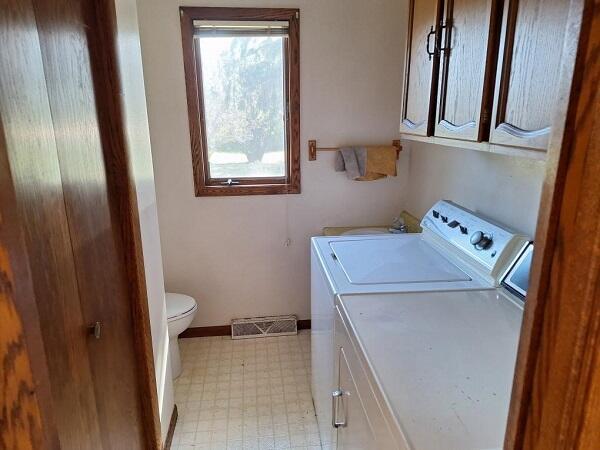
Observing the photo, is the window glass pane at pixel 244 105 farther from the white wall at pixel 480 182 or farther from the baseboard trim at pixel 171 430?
the baseboard trim at pixel 171 430

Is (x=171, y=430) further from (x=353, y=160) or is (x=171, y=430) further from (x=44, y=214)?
(x=353, y=160)

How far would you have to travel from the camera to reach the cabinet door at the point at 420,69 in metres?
1.64

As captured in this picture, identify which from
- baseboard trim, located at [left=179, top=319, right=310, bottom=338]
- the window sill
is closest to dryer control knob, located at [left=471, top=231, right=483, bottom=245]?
the window sill

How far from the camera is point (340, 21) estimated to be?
251 centimetres

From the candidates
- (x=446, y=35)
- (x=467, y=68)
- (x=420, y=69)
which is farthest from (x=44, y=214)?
(x=420, y=69)

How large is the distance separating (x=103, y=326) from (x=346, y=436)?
2.81 ft

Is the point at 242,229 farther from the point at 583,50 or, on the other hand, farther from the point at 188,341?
the point at 583,50

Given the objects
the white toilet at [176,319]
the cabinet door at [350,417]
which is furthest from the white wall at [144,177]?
the cabinet door at [350,417]

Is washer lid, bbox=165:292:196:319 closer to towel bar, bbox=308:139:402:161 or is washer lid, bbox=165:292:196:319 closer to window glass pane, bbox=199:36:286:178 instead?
window glass pane, bbox=199:36:286:178

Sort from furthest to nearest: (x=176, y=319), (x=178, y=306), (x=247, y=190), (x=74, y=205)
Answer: (x=247, y=190) < (x=178, y=306) < (x=176, y=319) < (x=74, y=205)

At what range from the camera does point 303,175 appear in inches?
108

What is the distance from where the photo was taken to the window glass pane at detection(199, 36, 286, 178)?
99.6 inches

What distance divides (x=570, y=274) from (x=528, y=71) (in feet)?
2.74

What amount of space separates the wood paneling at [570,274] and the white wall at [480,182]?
3.59 feet
